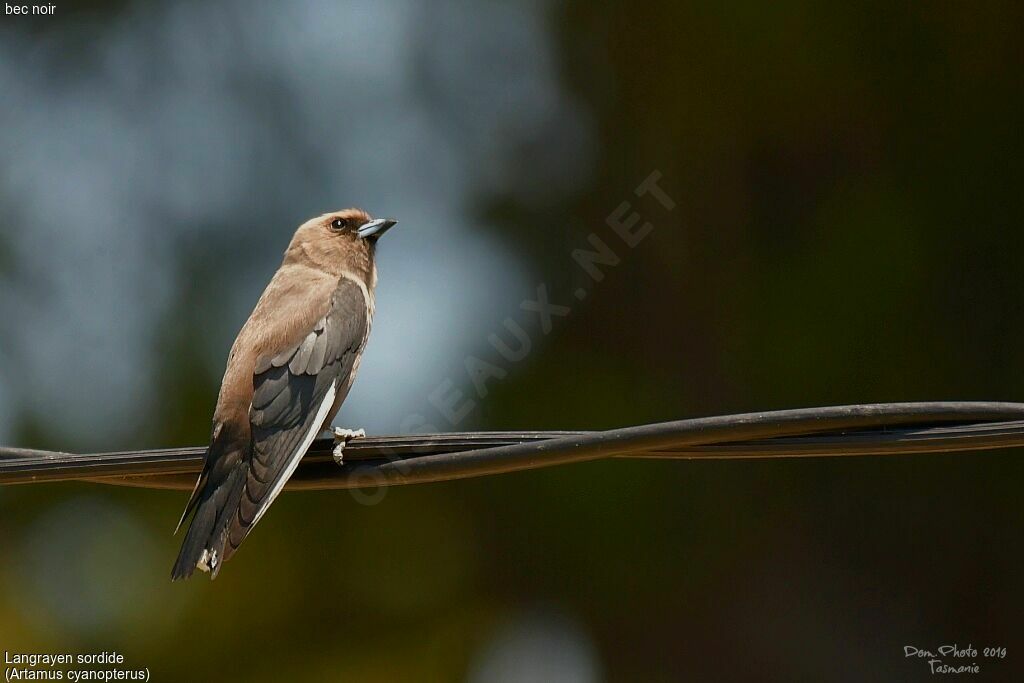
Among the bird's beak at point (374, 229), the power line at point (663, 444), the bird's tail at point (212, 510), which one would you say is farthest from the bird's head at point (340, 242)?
the power line at point (663, 444)

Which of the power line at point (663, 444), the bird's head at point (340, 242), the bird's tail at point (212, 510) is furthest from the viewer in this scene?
the bird's head at point (340, 242)

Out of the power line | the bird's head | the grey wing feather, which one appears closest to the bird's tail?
the grey wing feather

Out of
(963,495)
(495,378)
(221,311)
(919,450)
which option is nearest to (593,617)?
(495,378)

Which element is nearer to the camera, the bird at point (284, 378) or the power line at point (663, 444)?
the power line at point (663, 444)

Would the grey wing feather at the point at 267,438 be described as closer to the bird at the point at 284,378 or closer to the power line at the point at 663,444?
the bird at the point at 284,378

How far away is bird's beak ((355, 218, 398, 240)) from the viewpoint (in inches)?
263

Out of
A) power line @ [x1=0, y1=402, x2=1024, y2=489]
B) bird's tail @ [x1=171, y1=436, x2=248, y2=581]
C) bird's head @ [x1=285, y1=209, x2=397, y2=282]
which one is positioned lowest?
bird's tail @ [x1=171, y1=436, x2=248, y2=581]

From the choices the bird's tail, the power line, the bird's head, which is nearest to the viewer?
the power line

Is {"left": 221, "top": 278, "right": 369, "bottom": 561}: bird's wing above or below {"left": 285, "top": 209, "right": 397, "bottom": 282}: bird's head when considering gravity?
below

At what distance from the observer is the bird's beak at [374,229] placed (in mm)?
6676

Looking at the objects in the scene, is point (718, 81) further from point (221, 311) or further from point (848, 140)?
point (221, 311)

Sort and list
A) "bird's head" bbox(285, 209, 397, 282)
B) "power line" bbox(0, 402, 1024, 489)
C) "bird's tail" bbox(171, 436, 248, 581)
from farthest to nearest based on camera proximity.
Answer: "bird's head" bbox(285, 209, 397, 282) < "bird's tail" bbox(171, 436, 248, 581) < "power line" bbox(0, 402, 1024, 489)

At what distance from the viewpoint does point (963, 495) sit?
34.2 ft

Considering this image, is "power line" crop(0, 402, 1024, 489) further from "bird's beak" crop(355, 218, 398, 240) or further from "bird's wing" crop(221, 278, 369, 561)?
"bird's beak" crop(355, 218, 398, 240)
